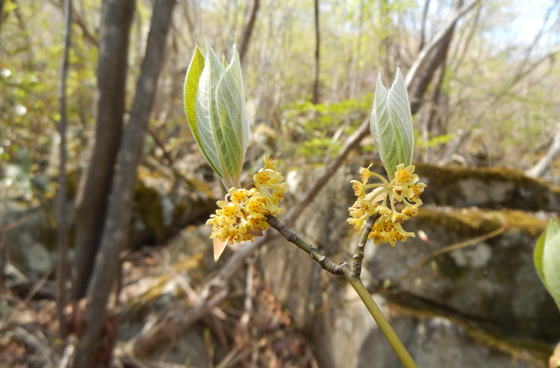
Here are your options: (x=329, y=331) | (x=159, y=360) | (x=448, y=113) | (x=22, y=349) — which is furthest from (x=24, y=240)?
(x=448, y=113)

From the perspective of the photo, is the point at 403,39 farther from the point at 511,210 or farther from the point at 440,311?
the point at 440,311

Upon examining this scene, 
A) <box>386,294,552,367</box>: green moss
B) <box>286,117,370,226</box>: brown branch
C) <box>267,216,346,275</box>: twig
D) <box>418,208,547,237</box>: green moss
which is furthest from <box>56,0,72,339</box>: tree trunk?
<box>418,208,547,237</box>: green moss

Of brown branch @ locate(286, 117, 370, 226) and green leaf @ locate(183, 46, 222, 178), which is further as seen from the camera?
brown branch @ locate(286, 117, 370, 226)

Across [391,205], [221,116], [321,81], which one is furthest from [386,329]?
[321,81]

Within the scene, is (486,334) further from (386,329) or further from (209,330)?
(386,329)

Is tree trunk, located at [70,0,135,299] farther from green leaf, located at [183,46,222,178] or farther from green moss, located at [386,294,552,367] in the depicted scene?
green moss, located at [386,294,552,367]

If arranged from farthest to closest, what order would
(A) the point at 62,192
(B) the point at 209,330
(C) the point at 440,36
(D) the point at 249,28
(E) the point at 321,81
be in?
(E) the point at 321,81
(B) the point at 209,330
(D) the point at 249,28
(A) the point at 62,192
(C) the point at 440,36
